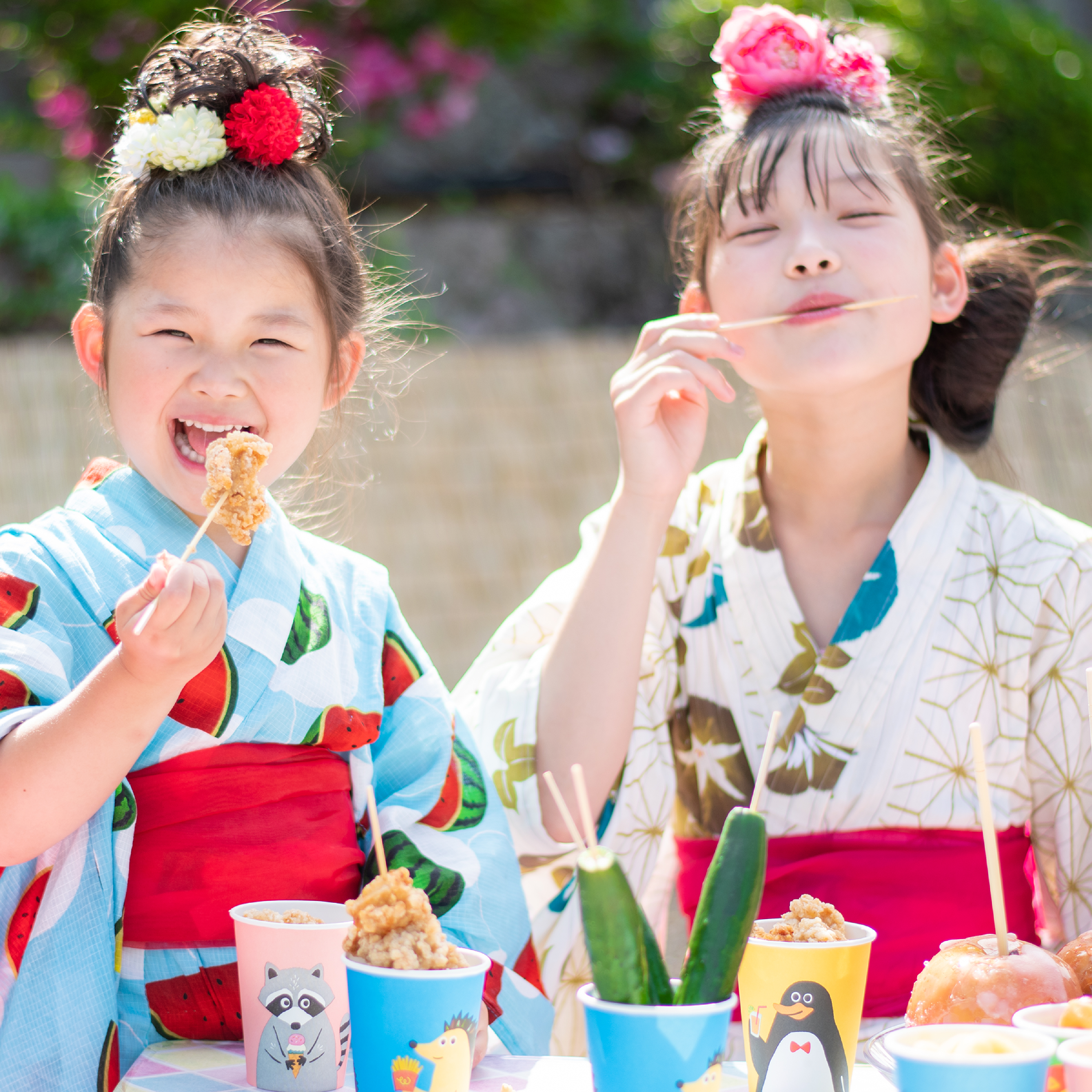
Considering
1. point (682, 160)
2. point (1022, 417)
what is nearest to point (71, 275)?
point (682, 160)

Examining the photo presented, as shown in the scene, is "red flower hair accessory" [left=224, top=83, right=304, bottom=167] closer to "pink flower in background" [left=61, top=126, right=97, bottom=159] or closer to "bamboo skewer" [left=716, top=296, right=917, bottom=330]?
"bamboo skewer" [left=716, top=296, right=917, bottom=330]

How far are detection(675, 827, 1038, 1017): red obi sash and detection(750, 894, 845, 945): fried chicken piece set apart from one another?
0.56m

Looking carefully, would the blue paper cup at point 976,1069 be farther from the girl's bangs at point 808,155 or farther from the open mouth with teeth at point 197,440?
the girl's bangs at point 808,155

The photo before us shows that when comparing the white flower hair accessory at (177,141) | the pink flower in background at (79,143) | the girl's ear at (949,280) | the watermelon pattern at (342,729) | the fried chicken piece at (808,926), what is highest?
the pink flower in background at (79,143)

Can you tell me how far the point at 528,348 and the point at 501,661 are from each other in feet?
6.67

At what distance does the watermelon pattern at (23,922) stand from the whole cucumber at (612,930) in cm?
61

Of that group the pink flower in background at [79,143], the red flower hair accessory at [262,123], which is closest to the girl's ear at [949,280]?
the red flower hair accessory at [262,123]

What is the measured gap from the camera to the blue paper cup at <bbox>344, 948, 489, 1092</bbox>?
940mm

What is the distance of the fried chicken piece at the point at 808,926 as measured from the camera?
40.6 inches

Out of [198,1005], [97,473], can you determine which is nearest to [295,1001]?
[198,1005]

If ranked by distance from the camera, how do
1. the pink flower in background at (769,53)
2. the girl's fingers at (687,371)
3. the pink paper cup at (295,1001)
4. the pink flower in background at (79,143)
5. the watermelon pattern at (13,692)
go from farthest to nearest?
the pink flower in background at (79,143) → the pink flower in background at (769,53) → the girl's fingers at (687,371) → the watermelon pattern at (13,692) → the pink paper cup at (295,1001)

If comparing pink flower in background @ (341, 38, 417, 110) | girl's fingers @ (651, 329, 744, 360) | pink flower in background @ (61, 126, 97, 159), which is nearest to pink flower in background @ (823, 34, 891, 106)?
girl's fingers @ (651, 329, 744, 360)

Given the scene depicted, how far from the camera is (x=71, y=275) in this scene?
18.6 feet

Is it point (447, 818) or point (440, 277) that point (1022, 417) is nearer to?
point (447, 818)
